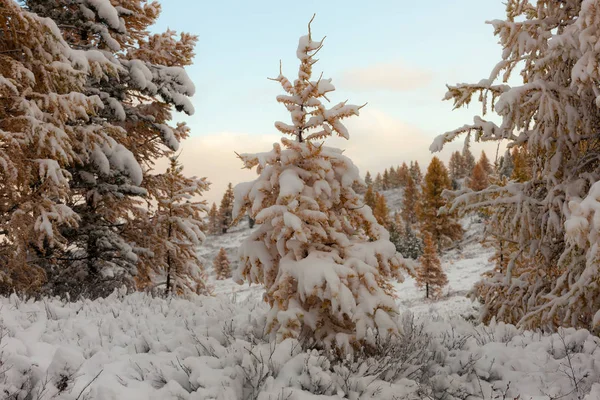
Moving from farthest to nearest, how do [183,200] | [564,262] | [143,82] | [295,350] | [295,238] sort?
[183,200] < [143,82] < [564,262] < [295,238] < [295,350]

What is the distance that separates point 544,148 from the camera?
20.9 ft

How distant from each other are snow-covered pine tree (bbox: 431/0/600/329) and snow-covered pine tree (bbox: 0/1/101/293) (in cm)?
616

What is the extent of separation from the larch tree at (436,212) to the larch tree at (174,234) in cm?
3429

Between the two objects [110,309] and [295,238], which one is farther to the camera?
[110,309]

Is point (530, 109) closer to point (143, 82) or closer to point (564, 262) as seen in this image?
point (564, 262)

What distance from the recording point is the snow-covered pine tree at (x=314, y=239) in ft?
13.6

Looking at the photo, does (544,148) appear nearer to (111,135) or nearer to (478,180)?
(111,135)

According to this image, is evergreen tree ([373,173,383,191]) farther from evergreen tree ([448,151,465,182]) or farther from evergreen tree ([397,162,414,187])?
evergreen tree ([448,151,465,182])

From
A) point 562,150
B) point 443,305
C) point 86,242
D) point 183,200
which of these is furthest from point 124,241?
point 443,305

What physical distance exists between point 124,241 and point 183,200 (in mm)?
2360

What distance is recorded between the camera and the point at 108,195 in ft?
30.0

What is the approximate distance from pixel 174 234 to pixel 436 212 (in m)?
37.5

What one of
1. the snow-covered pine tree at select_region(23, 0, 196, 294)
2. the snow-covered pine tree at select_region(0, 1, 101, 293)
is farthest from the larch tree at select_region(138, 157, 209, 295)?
the snow-covered pine tree at select_region(0, 1, 101, 293)

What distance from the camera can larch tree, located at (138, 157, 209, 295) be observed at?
10031mm
